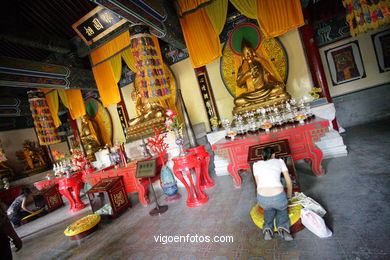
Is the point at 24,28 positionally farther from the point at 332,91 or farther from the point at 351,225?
the point at 332,91

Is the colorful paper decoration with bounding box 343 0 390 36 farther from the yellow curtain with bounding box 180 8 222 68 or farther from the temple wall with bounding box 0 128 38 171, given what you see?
the temple wall with bounding box 0 128 38 171

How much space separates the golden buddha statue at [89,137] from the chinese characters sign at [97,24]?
3.60 m

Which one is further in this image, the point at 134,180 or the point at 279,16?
the point at 279,16

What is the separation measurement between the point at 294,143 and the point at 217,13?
3563 mm

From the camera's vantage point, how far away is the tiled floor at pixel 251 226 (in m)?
1.49

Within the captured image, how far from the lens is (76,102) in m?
6.75

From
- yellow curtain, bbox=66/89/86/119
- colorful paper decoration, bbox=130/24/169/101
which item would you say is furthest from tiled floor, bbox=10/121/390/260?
yellow curtain, bbox=66/89/86/119

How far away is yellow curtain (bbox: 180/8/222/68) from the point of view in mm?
4441

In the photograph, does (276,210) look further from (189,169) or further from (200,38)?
(200,38)

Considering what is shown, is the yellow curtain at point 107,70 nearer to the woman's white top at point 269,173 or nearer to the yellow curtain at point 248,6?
the yellow curtain at point 248,6

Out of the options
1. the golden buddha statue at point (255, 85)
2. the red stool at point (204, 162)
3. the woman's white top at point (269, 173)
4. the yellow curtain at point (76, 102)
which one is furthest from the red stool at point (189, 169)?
the yellow curtain at point (76, 102)

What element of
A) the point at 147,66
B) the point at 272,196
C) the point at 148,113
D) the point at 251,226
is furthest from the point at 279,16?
the point at 148,113

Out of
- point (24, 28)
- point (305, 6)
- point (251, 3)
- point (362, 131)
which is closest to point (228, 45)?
point (251, 3)

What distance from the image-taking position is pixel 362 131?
4.28 meters
